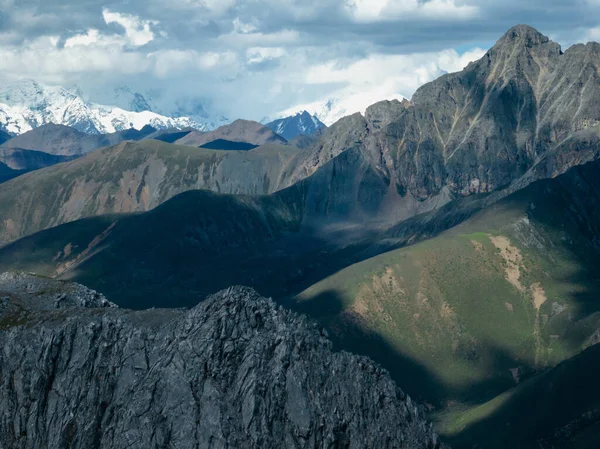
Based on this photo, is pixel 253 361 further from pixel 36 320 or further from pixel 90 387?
pixel 36 320

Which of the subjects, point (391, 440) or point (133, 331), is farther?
point (133, 331)

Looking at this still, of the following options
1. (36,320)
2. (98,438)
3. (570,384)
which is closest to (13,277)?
(36,320)

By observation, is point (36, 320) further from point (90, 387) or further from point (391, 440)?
point (391, 440)

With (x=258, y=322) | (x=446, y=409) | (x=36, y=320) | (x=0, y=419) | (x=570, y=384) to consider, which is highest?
(x=258, y=322)

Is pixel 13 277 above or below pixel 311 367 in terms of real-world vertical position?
below

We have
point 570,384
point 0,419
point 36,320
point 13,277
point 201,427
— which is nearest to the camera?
point 201,427

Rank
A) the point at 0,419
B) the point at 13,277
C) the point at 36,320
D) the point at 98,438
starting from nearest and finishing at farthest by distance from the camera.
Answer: the point at 98,438 < the point at 0,419 < the point at 36,320 < the point at 13,277
